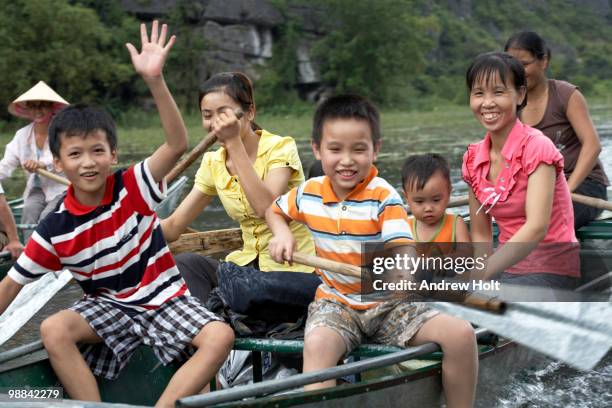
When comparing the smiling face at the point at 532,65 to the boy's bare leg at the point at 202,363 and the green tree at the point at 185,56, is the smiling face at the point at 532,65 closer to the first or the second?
the boy's bare leg at the point at 202,363

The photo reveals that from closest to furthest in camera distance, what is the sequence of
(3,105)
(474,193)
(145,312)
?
(145,312)
(474,193)
(3,105)

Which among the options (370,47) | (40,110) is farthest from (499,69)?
(370,47)

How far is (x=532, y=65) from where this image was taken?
402 cm

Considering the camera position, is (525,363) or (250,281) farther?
(525,363)

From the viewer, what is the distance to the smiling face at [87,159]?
2.60 meters

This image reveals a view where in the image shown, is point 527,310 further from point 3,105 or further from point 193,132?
point 3,105

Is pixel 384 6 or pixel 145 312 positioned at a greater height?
pixel 384 6

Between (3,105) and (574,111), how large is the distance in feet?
74.7

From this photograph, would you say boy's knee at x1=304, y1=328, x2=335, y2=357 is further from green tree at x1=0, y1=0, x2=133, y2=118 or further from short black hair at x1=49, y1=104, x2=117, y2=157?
green tree at x1=0, y1=0, x2=133, y2=118

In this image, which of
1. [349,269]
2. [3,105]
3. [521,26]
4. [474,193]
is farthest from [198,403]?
[521,26]

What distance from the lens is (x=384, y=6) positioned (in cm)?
3419

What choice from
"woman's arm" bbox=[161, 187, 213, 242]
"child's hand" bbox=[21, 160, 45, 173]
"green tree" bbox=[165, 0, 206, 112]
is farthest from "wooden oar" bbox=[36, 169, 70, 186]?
"green tree" bbox=[165, 0, 206, 112]

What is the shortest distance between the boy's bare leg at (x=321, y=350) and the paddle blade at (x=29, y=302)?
1384mm

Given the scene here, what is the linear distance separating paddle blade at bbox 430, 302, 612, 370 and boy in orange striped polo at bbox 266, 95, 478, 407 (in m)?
0.12
